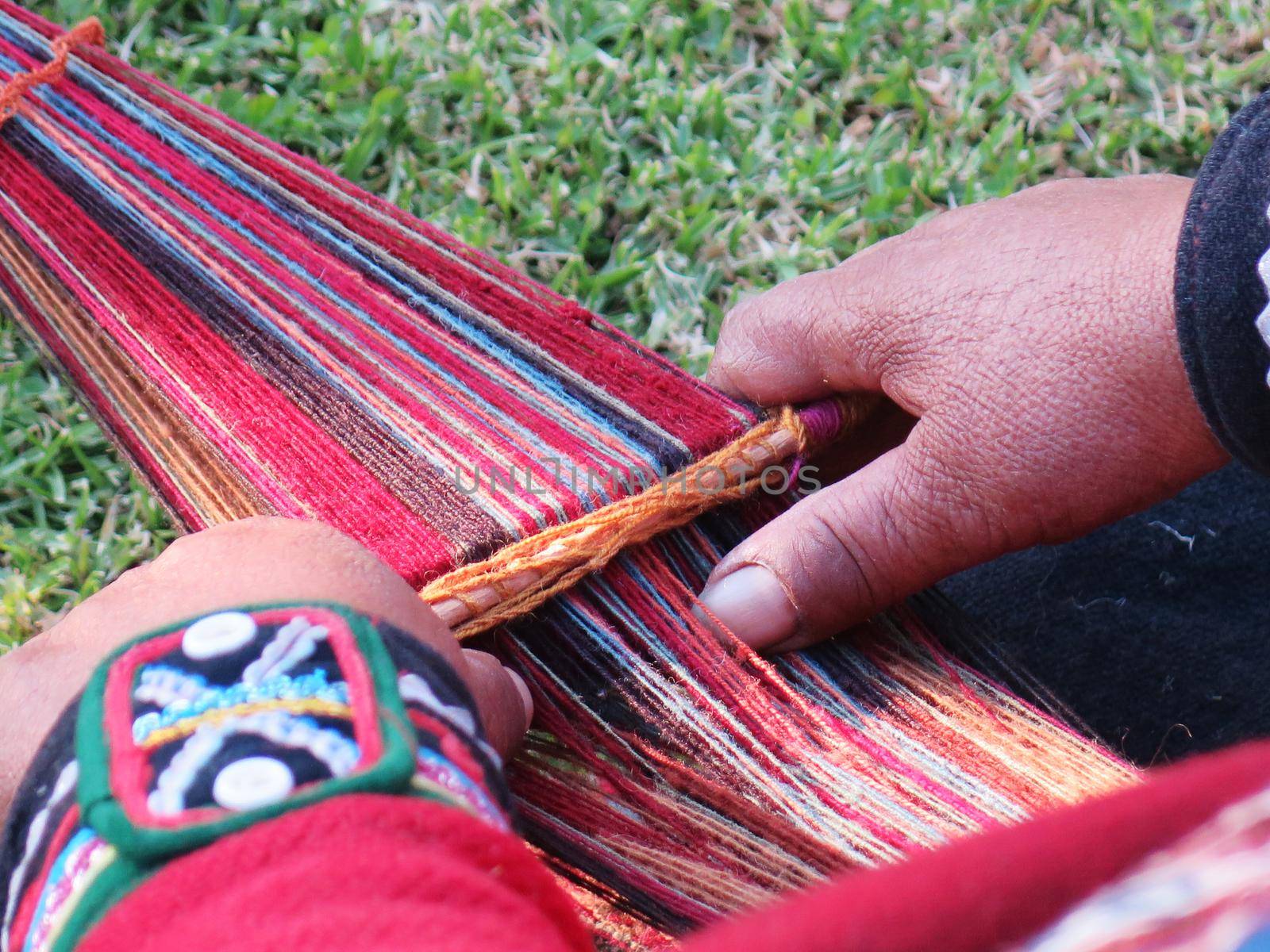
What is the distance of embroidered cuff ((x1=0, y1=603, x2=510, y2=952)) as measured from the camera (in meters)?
0.64

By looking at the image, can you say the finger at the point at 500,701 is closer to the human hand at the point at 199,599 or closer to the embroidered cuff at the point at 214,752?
the human hand at the point at 199,599

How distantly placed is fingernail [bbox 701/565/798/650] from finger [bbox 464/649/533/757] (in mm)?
233

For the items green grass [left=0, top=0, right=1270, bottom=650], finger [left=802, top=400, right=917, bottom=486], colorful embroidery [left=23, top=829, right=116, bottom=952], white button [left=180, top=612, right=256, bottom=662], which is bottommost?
finger [left=802, top=400, right=917, bottom=486]

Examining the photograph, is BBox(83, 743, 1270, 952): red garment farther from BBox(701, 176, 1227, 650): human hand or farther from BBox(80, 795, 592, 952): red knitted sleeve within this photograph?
BBox(701, 176, 1227, 650): human hand

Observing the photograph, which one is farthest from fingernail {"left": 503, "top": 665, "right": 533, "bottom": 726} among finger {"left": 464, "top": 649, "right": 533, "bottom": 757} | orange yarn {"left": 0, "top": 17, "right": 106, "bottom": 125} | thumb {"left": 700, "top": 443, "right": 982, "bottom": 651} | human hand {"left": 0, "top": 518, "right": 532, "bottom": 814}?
orange yarn {"left": 0, "top": 17, "right": 106, "bottom": 125}

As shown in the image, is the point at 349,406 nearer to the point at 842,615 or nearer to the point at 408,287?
the point at 408,287

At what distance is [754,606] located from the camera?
47.6 inches

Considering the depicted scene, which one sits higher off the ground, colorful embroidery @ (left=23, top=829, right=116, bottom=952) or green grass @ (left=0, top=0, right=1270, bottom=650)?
green grass @ (left=0, top=0, right=1270, bottom=650)

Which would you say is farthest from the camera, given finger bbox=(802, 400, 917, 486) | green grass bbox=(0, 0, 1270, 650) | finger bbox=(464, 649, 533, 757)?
green grass bbox=(0, 0, 1270, 650)

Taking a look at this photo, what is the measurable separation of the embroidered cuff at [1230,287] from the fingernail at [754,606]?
468 mm

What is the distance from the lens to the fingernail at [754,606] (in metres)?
1.21

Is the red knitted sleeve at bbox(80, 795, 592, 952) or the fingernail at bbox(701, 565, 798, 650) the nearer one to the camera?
the red knitted sleeve at bbox(80, 795, 592, 952)

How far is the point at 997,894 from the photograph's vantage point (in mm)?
457

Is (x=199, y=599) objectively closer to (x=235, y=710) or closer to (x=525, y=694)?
(x=235, y=710)
